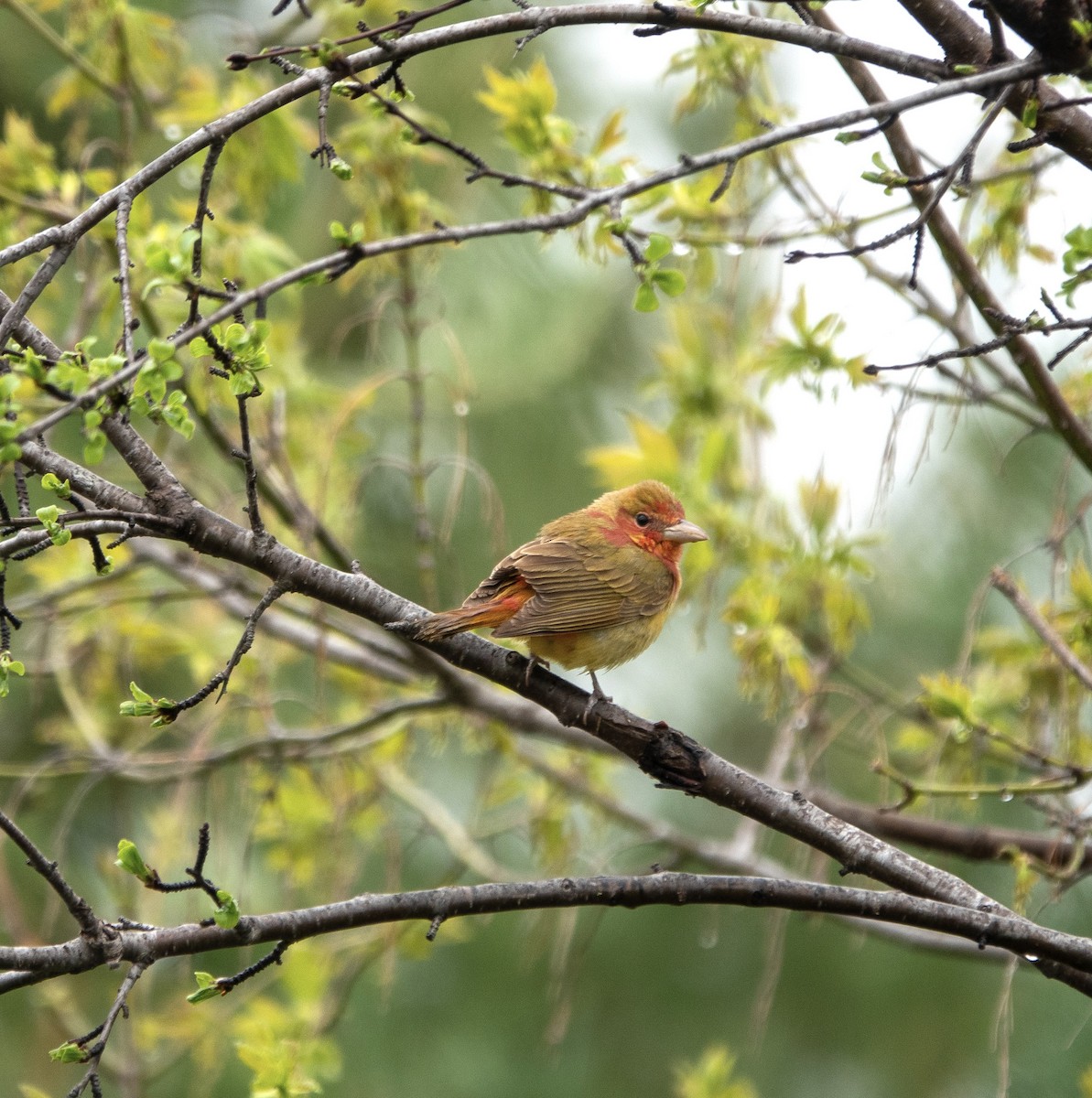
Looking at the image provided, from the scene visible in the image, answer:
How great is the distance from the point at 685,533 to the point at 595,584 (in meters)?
0.53

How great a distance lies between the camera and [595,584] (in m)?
4.27

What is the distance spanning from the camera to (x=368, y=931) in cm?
519

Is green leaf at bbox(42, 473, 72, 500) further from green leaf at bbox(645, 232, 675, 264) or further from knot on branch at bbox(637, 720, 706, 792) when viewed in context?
knot on branch at bbox(637, 720, 706, 792)

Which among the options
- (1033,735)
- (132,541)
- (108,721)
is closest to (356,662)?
(132,541)

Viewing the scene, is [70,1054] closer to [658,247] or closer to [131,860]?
[131,860]

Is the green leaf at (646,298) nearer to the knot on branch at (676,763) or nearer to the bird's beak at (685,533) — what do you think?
the knot on branch at (676,763)

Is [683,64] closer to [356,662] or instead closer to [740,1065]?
[356,662]

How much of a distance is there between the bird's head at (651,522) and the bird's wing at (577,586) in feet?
0.31

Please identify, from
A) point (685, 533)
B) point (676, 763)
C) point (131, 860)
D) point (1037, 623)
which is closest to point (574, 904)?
point (676, 763)

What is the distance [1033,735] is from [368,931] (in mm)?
2667

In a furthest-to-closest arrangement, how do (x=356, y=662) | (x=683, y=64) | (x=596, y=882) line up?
(x=356, y=662) < (x=683, y=64) < (x=596, y=882)

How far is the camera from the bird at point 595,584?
3906 millimetres

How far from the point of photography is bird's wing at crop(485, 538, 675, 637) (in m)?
3.89

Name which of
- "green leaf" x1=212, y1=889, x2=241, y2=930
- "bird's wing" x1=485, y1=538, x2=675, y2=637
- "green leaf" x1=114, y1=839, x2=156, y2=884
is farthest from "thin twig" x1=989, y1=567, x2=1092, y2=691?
"green leaf" x1=114, y1=839, x2=156, y2=884
